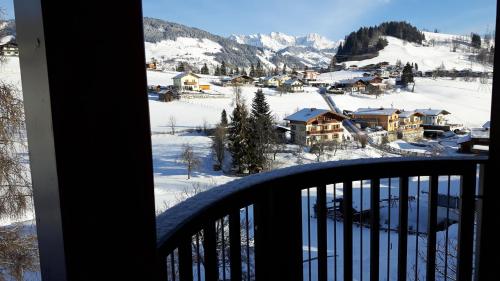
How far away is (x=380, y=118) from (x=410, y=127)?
1.93 m

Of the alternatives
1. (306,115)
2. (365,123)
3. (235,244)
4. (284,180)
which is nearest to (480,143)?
(284,180)

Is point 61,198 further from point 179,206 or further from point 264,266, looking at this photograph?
point 264,266

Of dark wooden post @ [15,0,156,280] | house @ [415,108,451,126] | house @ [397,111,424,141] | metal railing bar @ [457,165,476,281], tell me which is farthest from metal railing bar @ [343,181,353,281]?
house @ [415,108,451,126]

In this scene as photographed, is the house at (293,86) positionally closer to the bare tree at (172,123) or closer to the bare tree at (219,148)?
the bare tree at (172,123)

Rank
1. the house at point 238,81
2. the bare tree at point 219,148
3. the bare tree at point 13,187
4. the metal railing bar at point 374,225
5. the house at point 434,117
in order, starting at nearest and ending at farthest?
the metal railing bar at point 374,225 < the bare tree at point 13,187 < the bare tree at point 219,148 < the house at point 434,117 < the house at point 238,81

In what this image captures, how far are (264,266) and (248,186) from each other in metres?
0.33

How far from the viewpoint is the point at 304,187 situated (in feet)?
4.14

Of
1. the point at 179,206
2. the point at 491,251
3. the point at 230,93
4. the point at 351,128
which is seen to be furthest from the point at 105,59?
the point at 230,93

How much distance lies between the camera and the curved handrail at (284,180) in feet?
2.56

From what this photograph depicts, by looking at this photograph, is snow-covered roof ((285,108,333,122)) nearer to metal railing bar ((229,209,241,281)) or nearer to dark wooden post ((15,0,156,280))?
metal railing bar ((229,209,241,281))

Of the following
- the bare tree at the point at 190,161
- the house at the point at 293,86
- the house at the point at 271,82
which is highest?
the house at the point at 271,82

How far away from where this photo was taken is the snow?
51.7 metres

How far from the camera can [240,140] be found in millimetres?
17156

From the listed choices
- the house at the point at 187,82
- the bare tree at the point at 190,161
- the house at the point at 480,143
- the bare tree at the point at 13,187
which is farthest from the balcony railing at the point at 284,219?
the house at the point at 187,82
